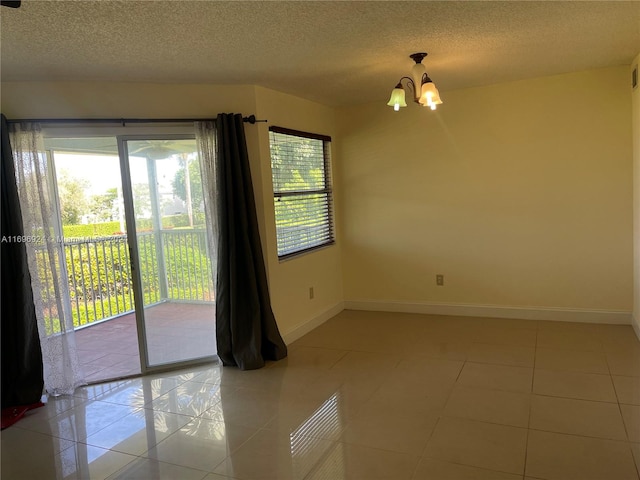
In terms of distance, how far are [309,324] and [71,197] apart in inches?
120

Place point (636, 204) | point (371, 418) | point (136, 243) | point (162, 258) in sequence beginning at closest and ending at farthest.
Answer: point (371, 418), point (136, 243), point (162, 258), point (636, 204)

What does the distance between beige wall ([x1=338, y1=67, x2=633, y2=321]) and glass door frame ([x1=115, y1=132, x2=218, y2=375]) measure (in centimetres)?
212

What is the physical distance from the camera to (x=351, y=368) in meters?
3.51

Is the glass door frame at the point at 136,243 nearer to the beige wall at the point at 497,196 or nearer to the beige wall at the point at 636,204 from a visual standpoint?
the beige wall at the point at 497,196

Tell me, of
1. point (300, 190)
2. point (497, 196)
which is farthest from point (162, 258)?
point (497, 196)

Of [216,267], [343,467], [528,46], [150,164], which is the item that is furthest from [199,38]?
[343,467]

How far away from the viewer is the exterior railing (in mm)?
3596

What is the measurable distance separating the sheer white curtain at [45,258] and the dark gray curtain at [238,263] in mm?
1069

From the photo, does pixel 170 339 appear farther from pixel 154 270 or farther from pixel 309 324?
pixel 309 324

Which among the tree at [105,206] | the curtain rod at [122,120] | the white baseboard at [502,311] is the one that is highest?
the curtain rod at [122,120]

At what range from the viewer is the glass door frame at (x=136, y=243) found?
11.3ft

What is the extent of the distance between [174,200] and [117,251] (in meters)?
2.21

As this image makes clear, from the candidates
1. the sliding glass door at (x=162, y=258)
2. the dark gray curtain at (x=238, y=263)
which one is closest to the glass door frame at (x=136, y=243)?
the sliding glass door at (x=162, y=258)

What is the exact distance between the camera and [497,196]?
4.46 metres
